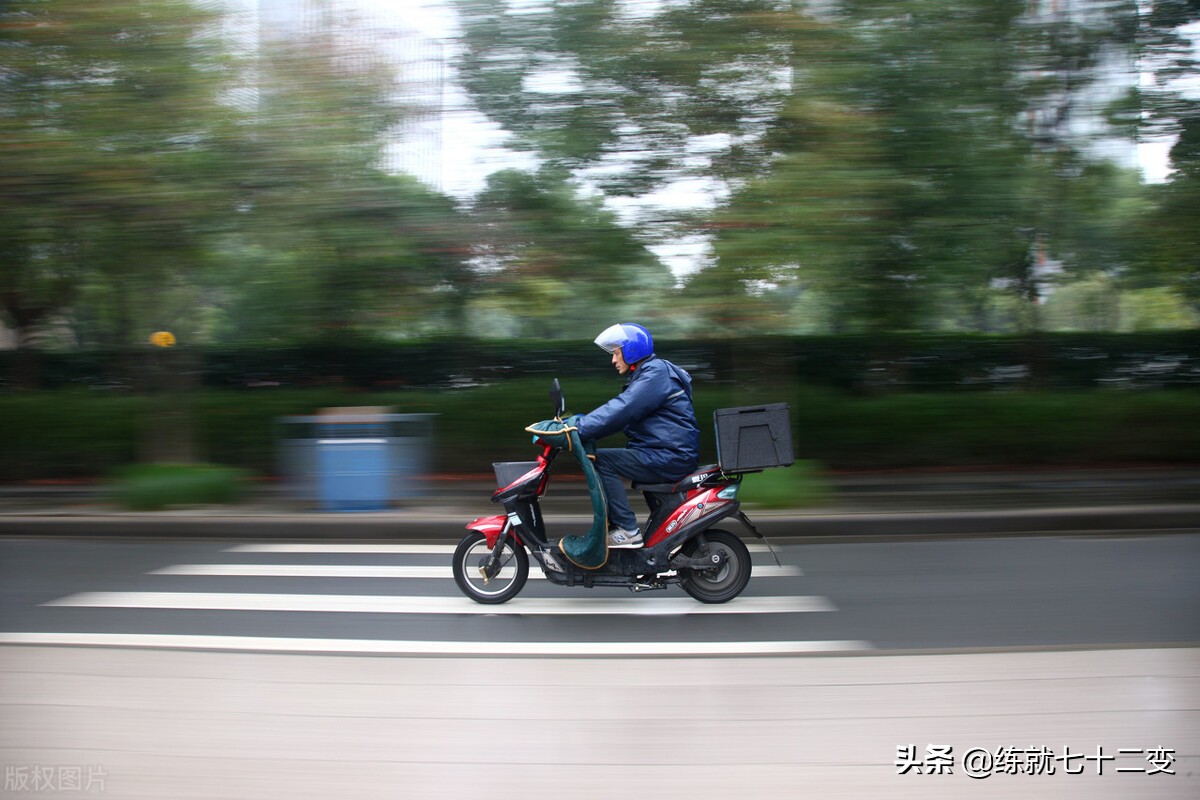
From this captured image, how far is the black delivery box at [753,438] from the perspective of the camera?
6.20m

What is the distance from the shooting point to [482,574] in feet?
21.4

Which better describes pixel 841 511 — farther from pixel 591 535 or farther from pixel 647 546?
pixel 591 535

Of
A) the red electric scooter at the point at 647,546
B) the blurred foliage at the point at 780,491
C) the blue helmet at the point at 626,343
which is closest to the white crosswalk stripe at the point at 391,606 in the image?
the red electric scooter at the point at 647,546

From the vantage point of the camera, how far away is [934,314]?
40.3ft

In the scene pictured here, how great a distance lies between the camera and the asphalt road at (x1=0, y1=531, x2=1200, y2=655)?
565 centimetres

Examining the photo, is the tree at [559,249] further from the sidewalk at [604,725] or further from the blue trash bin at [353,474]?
the sidewalk at [604,725]

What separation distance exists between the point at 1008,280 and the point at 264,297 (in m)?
10.3

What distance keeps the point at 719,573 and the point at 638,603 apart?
622mm

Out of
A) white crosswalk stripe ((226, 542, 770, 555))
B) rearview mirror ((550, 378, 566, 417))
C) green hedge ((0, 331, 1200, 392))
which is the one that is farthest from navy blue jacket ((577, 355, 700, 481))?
green hedge ((0, 331, 1200, 392))

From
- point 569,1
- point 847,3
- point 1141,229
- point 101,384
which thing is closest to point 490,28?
point 569,1

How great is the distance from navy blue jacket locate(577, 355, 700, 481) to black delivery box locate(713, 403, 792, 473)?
254 millimetres

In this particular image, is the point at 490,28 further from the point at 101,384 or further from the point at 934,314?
the point at 101,384

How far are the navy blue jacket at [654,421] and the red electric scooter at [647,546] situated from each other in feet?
0.57

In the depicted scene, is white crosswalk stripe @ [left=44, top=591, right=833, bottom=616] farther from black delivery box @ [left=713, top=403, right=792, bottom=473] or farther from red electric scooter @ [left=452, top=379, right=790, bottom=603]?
black delivery box @ [left=713, top=403, right=792, bottom=473]
